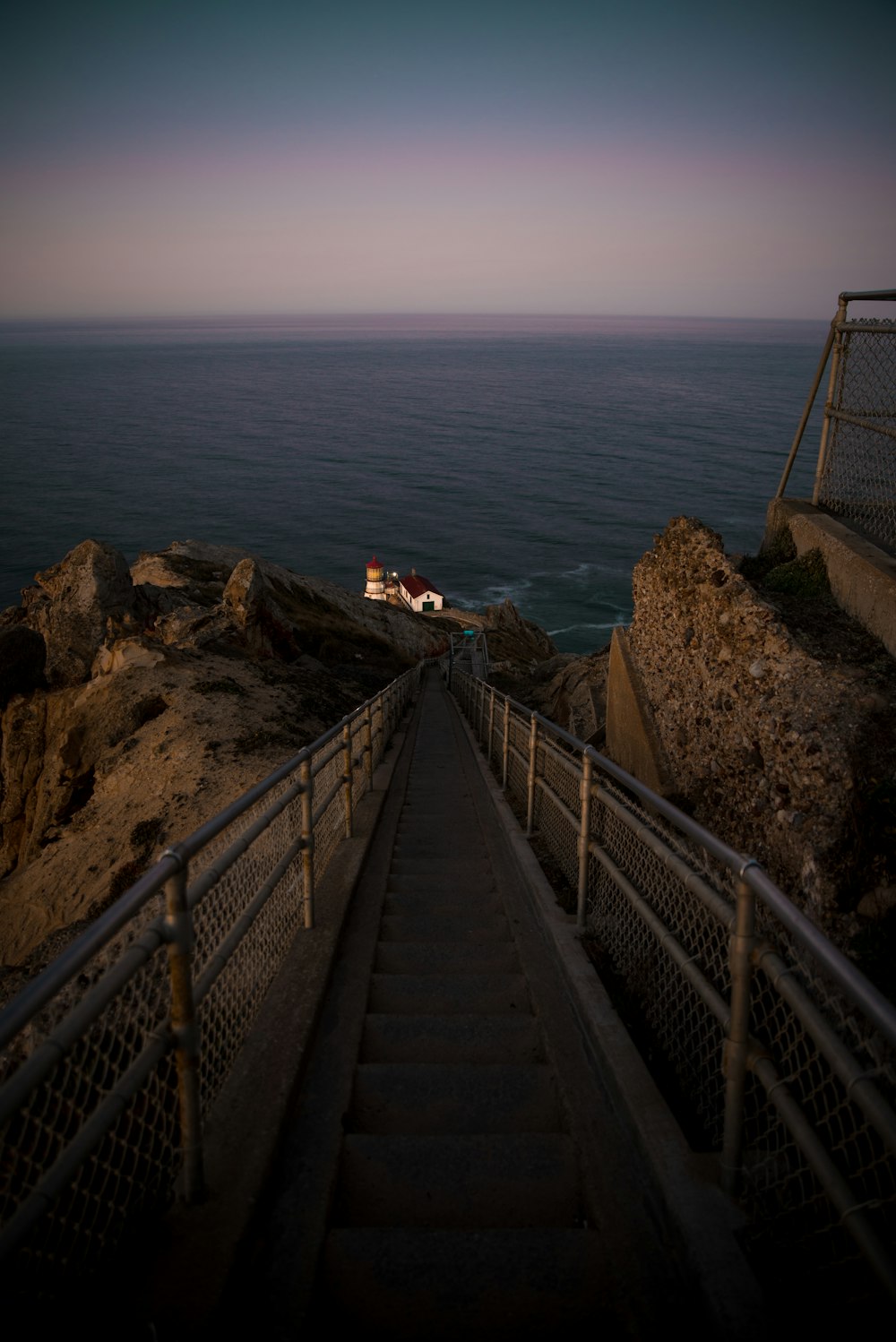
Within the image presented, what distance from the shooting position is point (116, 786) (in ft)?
37.5

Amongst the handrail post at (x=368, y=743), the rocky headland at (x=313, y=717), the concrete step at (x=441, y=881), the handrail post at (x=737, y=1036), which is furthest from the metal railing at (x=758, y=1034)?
the handrail post at (x=368, y=743)

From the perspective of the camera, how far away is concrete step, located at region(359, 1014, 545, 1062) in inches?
137

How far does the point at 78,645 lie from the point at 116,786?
7083 millimetres

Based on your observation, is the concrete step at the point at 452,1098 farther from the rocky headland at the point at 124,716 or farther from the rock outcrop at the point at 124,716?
the rock outcrop at the point at 124,716

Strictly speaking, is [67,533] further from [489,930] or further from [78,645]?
[489,930]

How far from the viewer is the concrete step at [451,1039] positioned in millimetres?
3486

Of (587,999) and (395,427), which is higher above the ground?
(395,427)

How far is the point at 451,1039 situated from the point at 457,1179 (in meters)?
0.89

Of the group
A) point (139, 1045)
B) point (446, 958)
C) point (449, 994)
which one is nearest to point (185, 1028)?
point (449, 994)

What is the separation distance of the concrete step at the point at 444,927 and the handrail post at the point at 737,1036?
2.39m

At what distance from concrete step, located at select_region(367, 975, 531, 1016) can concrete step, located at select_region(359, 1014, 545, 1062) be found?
18 centimetres

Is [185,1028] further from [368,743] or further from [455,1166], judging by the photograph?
[368,743]

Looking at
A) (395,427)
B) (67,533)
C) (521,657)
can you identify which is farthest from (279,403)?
(521,657)

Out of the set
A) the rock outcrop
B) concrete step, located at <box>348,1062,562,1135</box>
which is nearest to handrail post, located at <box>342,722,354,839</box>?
concrete step, located at <box>348,1062,562,1135</box>
